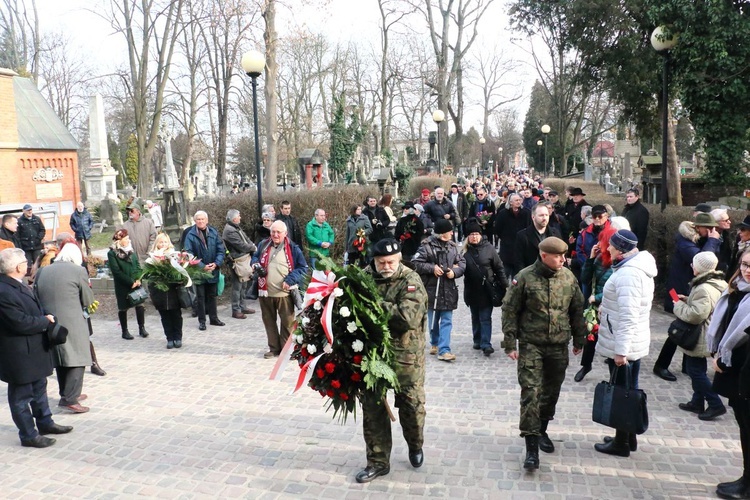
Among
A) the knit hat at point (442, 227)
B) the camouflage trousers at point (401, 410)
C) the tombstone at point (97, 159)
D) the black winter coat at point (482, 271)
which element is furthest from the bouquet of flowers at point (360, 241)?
the tombstone at point (97, 159)

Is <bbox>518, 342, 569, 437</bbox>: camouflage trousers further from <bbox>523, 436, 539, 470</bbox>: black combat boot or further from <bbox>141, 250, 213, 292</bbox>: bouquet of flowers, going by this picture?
<bbox>141, 250, 213, 292</bbox>: bouquet of flowers

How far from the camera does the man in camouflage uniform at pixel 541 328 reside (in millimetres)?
4875

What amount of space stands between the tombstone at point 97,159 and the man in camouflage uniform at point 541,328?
32399mm

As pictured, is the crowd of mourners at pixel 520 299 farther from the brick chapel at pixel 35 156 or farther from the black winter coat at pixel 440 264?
the brick chapel at pixel 35 156

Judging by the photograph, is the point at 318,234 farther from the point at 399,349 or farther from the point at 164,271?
the point at 399,349

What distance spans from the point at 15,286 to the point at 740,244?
744cm

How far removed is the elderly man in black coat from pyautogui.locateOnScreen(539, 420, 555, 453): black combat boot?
454cm

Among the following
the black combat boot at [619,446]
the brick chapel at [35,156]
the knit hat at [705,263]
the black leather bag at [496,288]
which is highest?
the brick chapel at [35,156]

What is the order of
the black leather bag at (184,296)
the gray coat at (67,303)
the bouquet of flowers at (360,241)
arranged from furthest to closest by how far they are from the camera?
the bouquet of flowers at (360,241) → the black leather bag at (184,296) → the gray coat at (67,303)

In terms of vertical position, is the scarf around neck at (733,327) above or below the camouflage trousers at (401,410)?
above

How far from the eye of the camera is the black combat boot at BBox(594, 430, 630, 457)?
5125 millimetres

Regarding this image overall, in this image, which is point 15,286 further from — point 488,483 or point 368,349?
point 488,483

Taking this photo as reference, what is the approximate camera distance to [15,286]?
216 inches

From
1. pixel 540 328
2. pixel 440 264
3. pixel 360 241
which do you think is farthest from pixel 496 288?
pixel 360 241
